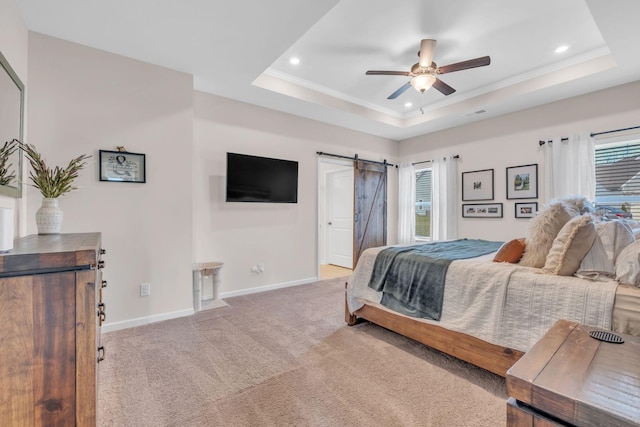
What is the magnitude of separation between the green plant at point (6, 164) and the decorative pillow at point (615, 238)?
369 cm

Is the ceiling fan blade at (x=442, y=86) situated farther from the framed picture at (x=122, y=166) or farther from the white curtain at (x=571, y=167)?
the framed picture at (x=122, y=166)

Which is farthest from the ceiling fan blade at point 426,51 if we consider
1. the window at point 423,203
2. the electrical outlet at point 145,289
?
the electrical outlet at point 145,289

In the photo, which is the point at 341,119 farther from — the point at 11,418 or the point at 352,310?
the point at 11,418

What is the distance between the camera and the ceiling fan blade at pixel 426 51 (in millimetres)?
2914

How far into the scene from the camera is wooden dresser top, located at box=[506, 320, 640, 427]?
77 cm

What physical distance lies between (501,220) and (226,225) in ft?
13.7


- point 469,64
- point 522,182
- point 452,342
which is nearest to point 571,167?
point 522,182

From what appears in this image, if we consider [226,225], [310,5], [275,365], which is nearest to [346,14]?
[310,5]

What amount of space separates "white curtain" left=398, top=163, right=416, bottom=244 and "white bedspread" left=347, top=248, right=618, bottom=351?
143 inches

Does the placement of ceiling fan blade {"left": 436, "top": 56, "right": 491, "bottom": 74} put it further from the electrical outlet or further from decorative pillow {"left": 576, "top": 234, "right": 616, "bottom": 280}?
the electrical outlet

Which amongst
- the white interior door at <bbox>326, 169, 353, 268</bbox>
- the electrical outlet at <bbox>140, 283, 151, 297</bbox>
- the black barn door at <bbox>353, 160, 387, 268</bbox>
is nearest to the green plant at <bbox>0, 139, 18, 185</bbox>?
the electrical outlet at <bbox>140, 283, 151, 297</bbox>

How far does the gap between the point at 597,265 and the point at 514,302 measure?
0.50 m

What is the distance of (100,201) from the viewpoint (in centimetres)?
274

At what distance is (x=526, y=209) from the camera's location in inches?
168
